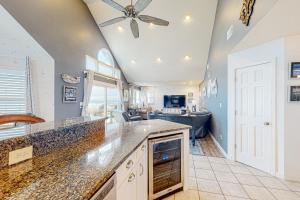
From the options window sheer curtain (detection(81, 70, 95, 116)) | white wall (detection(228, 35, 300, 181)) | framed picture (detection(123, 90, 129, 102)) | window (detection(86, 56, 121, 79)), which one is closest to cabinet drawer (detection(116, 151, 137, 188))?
white wall (detection(228, 35, 300, 181))

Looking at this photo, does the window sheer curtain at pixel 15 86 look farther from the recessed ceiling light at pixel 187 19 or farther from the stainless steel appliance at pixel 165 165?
the recessed ceiling light at pixel 187 19

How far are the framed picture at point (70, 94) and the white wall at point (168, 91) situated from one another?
24.2 ft

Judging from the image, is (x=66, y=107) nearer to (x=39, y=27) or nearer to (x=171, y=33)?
(x=39, y=27)

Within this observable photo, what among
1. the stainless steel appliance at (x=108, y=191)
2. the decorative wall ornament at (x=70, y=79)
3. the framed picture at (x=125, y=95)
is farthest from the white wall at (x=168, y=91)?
the stainless steel appliance at (x=108, y=191)

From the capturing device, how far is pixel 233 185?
2664 millimetres

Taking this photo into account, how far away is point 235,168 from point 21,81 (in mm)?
4654

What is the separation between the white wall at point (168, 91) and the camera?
1123 cm

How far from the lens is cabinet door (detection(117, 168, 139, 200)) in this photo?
1.24 metres

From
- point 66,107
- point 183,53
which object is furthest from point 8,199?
point 183,53

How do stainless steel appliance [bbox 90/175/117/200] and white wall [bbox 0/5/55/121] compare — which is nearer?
stainless steel appliance [bbox 90/175/117/200]

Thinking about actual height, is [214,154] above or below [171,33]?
below

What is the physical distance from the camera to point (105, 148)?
146 cm

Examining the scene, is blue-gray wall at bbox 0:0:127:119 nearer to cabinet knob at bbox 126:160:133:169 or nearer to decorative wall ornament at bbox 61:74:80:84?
decorative wall ornament at bbox 61:74:80:84

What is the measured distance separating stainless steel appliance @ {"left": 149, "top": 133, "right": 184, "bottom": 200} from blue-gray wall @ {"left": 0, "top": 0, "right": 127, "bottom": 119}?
3.04m
